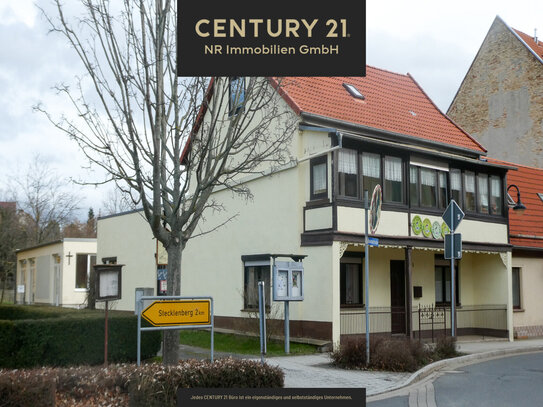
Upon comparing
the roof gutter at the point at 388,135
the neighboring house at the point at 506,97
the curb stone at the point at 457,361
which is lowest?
the curb stone at the point at 457,361

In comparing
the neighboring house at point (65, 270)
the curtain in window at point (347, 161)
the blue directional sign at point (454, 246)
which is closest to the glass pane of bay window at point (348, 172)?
the curtain in window at point (347, 161)

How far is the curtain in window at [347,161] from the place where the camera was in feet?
59.7

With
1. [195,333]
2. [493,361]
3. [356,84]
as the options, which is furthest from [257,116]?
[493,361]

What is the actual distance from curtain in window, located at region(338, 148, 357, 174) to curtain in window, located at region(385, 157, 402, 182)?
1448mm

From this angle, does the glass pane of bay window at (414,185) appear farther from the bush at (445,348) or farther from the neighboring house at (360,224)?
the bush at (445,348)

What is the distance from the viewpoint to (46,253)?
4069cm

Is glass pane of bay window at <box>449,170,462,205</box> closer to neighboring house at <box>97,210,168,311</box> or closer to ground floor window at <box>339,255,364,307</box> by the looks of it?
ground floor window at <box>339,255,364,307</box>

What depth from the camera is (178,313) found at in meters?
9.48

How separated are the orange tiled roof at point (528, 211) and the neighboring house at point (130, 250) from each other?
47.0 ft

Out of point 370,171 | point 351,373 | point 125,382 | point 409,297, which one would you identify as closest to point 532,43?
point 370,171

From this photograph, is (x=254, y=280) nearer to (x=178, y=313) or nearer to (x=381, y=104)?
(x=381, y=104)

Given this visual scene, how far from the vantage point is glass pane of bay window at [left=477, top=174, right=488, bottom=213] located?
73.8 ft

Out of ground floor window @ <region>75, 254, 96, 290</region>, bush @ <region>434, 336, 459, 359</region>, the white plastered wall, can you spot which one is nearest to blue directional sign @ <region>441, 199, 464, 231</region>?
bush @ <region>434, 336, 459, 359</region>

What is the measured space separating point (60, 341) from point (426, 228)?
11942 mm
